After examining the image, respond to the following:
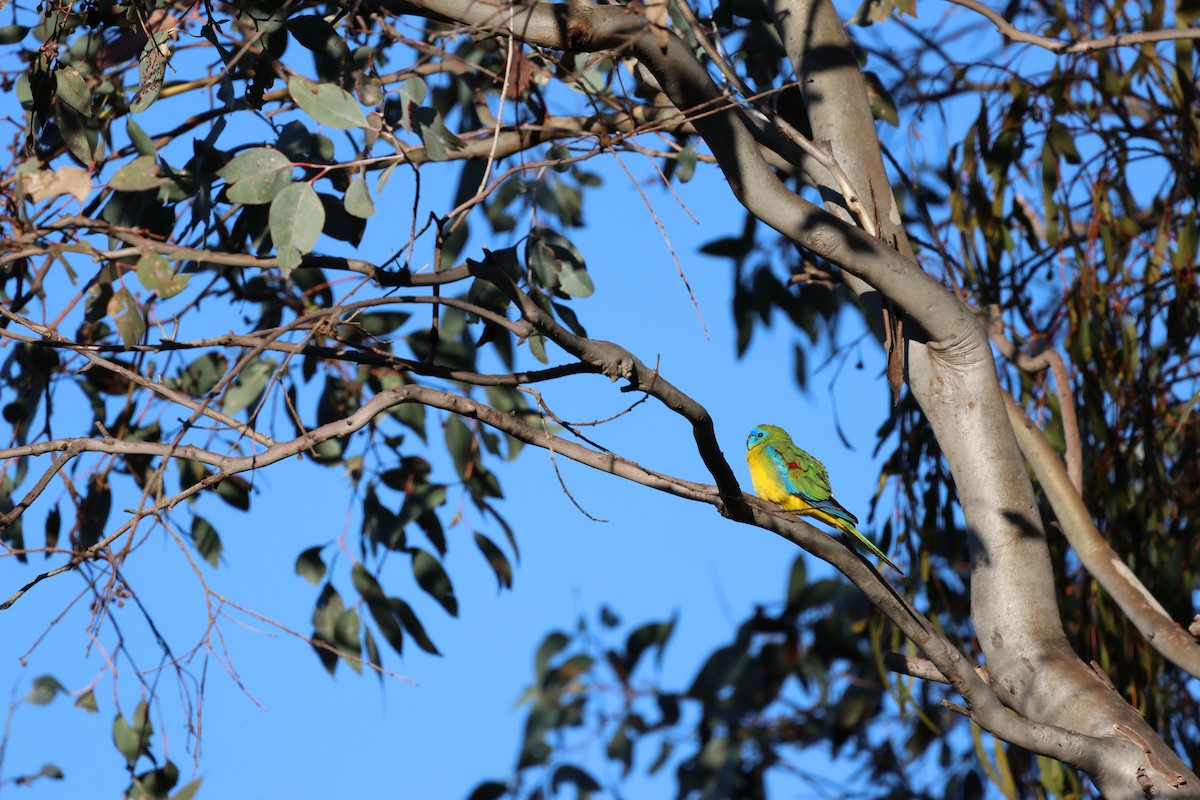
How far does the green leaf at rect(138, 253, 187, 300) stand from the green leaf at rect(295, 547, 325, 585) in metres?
1.51

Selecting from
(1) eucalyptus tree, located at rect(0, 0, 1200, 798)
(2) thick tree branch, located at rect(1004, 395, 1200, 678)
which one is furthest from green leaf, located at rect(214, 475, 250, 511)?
(2) thick tree branch, located at rect(1004, 395, 1200, 678)

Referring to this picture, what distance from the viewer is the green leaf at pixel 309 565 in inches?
148

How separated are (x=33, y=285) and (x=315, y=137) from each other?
86 cm

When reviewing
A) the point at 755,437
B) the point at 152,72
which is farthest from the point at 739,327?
the point at 152,72

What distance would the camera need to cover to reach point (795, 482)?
3221 millimetres

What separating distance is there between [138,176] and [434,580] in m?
1.58

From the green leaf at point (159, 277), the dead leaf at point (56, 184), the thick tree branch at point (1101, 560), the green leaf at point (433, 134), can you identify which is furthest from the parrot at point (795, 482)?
the dead leaf at point (56, 184)

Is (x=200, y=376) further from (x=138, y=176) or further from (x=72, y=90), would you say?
(x=72, y=90)

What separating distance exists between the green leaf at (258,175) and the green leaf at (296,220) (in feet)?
0.27

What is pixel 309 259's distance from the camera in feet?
7.52

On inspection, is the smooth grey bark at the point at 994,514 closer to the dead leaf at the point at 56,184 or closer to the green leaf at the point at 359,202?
the green leaf at the point at 359,202

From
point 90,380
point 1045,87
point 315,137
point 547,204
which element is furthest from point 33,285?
point 1045,87

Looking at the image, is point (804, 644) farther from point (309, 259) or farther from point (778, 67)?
point (309, 259)

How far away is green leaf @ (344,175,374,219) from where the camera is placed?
2588 mm
